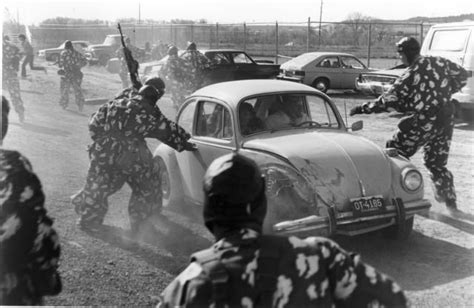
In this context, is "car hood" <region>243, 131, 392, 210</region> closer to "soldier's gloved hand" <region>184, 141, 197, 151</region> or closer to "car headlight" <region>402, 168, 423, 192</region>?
"car headlight" <region>402, 168, 423, 192</region>

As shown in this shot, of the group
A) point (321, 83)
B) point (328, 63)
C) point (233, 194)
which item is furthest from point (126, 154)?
point (328, 63)

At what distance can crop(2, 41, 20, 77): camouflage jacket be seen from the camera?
1431 cm

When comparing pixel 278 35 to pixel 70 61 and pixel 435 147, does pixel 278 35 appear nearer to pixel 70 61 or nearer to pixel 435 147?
pixel 70 61

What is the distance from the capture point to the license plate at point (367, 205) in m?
5.29

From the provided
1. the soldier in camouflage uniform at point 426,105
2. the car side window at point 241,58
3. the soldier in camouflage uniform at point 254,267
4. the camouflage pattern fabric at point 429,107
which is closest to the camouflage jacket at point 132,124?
the soldier in camouflage uniform at point 426,105

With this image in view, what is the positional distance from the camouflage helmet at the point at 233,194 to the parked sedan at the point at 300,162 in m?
3.01

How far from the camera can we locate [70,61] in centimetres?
1634

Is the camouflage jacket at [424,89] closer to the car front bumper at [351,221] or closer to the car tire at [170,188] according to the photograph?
the car front bumper at [351,221]

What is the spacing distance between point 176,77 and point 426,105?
381 inches

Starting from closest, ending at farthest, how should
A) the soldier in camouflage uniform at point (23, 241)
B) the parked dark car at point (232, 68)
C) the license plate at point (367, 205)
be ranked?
1. the soldier in camouflage uniform at point (23, 241)
2. the license plate at point (367, 205)
3. the parked dark car at point (232, 68)

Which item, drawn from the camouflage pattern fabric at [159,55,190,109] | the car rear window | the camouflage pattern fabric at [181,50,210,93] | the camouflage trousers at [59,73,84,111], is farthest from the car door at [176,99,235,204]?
the camouflage trousers at [59,73,84,111]

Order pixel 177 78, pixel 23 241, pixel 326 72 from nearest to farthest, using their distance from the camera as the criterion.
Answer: pixel 23 241 → pixel 177 78 → pixel 326 72

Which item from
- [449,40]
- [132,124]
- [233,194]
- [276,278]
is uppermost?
[449,40]

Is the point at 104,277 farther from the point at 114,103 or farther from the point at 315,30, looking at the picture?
the point at 315,30
